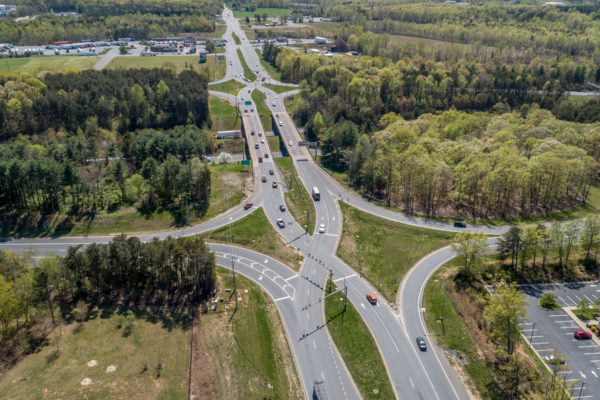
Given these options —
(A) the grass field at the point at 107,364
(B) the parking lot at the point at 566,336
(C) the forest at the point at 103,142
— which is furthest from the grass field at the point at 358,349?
(C) the forest at the point at 103,142

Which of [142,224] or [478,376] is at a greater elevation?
[142,224]

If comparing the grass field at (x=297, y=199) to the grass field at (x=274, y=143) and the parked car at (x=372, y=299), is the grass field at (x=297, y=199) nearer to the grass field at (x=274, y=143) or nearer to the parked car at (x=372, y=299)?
the grass field at (x=274, y=143)

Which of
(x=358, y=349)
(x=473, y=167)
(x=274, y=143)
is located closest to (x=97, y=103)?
(x=274, y=143)

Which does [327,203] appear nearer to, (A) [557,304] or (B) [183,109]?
(A) [557,304]

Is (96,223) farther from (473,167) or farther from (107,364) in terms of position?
(473,167)

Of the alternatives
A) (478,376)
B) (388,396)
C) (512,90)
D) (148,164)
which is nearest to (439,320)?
(478,376)

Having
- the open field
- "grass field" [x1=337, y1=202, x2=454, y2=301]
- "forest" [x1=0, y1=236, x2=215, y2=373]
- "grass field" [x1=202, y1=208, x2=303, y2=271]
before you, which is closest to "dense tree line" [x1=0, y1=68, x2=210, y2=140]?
the open field

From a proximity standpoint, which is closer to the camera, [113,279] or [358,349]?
[358,349]
